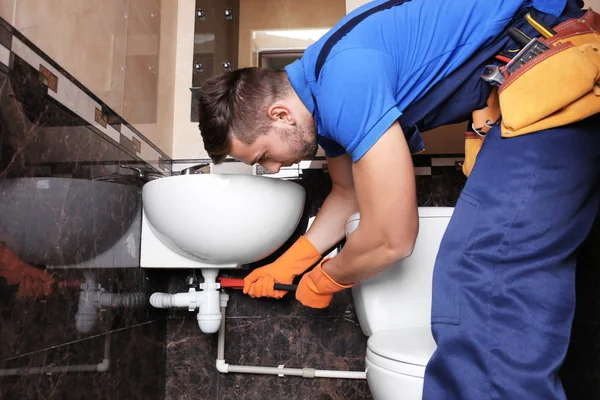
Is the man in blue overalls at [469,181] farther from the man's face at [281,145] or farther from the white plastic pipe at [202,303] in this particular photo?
the white plastic pipe at [202,303]

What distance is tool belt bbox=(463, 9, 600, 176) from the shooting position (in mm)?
877

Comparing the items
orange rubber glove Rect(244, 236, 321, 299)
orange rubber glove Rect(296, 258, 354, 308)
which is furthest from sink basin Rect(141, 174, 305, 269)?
orange rubber glove Rect(296, 258, 354, 308)

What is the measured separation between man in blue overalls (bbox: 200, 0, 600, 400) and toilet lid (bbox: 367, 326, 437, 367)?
0.06 meters

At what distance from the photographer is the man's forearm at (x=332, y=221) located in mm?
1507

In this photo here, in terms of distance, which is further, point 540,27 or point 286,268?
point 286,268

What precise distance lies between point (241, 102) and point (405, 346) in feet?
2.03

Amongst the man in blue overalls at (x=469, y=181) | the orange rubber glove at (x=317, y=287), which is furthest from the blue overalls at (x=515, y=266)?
the orange rubber glove at (x=317, y=287)

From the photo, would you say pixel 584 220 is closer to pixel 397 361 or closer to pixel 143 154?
pixel 397 361

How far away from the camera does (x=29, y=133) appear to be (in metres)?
0.99

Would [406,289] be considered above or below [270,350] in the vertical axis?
above

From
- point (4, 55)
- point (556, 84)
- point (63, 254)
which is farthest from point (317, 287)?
point (4, 55)

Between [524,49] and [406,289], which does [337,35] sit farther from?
[406,289]

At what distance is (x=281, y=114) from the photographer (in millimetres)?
1091

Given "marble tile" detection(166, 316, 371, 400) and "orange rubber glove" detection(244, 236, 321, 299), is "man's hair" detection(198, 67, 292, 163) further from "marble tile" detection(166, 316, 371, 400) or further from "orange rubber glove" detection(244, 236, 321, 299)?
"marble tile" detection(166, 316, 371, 400)
